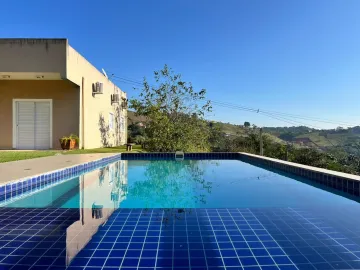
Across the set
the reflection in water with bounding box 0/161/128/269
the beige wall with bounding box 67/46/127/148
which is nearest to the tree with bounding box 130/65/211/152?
the beige wall with bounding box 67/46/127/148

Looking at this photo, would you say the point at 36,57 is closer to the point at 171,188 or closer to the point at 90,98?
the point at 90,98

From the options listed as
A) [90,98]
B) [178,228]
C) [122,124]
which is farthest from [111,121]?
[178,228]

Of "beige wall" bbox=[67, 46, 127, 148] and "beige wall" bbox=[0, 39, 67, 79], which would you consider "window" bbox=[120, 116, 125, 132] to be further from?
"beige wall" bbox=[0, 39, 67, 79]

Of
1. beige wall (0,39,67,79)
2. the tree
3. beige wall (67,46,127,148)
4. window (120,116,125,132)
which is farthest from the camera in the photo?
window (120,116,125,132)

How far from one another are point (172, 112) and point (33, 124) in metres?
6.05

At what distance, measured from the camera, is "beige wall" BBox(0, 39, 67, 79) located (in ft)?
35.5

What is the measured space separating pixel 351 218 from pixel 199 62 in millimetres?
14439

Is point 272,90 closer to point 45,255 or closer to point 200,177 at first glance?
point 200,177

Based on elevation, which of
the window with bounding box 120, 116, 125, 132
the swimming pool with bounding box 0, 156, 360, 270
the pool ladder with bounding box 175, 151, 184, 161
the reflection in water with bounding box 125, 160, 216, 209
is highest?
the window with bounding box 120, 116, 125, 132

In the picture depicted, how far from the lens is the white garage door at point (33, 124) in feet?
41.0

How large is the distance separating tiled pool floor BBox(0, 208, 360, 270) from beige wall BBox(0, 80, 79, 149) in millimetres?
9194

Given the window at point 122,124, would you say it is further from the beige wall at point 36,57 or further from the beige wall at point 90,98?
the beige wall at point 36,57

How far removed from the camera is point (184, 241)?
2.68m

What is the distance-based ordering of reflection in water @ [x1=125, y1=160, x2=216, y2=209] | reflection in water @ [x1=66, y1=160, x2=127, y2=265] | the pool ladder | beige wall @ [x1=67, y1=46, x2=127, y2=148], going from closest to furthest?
1. reflection in water @ [x1=66, y1=160, x2=127, y2=265]
2. reflection in water @ [x1=125, y1=160, x2=216, y2=209]
3. the pool ladder
4. beige wall @ [x1=67, y1=46, x2=127, y2=148]
